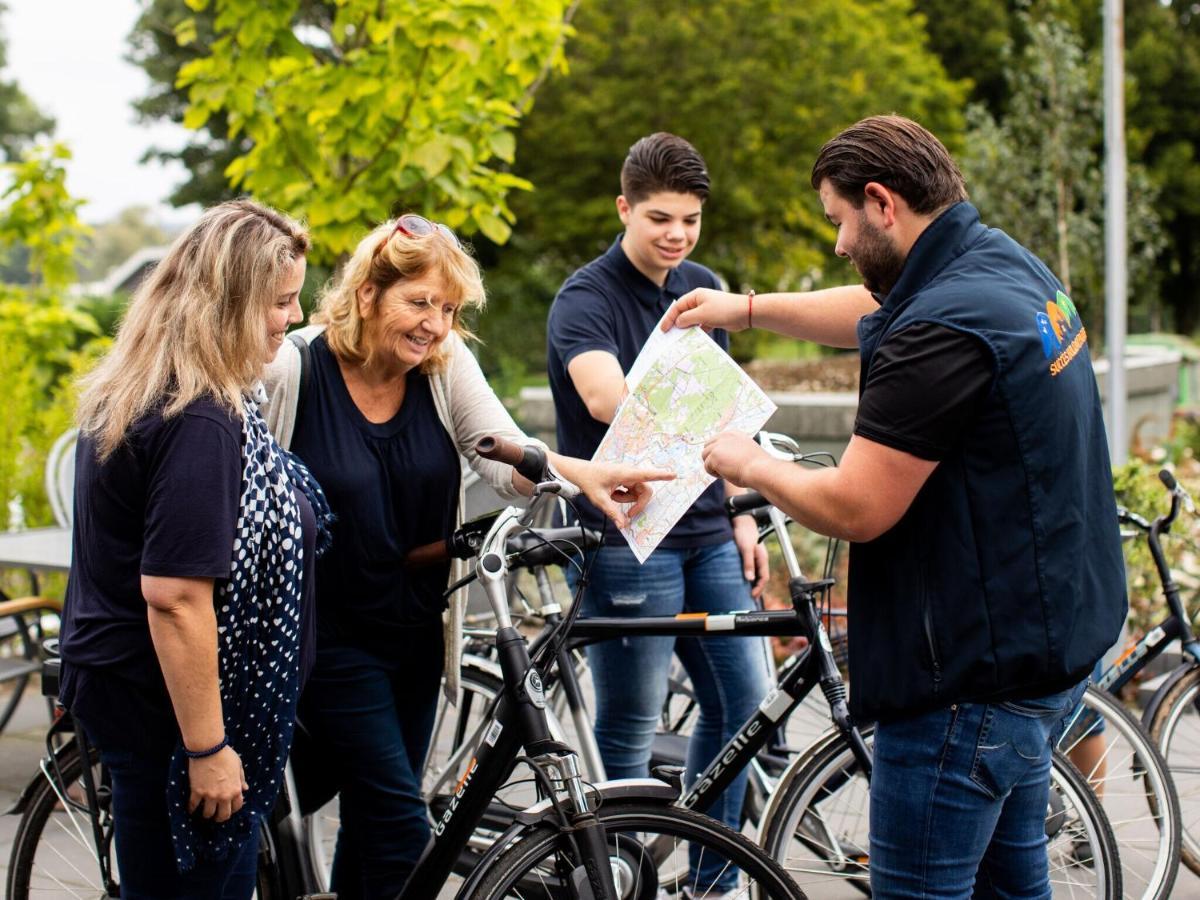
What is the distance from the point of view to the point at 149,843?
2.56 meters

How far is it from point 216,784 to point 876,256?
4.92 feet

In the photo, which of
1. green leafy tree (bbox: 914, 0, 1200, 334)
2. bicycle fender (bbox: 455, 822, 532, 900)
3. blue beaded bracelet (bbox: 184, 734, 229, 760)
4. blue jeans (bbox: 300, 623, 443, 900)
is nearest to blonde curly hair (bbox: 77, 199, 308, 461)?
blue beaded bracelet (bbox: 184, 734, 229, 760)

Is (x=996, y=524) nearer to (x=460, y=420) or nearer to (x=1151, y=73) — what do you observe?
(x=460, y=420)

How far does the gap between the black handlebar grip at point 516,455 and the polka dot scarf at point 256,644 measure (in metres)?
0.39

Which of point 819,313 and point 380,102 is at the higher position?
point 380,102

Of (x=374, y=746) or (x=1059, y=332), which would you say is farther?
(x=374, y=746)

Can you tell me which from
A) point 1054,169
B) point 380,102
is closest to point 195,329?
point 380,102

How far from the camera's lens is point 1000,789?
7.77ft

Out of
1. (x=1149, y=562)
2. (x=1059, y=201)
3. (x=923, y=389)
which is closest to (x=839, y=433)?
(x=1149, y=562)

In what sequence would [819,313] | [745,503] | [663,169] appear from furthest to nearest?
[663,169] → [745,503] → [819,313]

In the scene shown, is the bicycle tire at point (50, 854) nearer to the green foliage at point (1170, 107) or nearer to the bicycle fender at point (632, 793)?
the bicycle fender at point (632, 793)

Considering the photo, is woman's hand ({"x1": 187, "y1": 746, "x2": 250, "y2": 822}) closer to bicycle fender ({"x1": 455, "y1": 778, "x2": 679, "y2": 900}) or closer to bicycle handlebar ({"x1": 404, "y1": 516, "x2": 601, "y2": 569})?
bicycle fender ({"x1": 455, "y1": 778, "x2": 679, "y2": 900})

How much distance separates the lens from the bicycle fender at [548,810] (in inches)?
101

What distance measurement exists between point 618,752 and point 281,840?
1.08 meters
